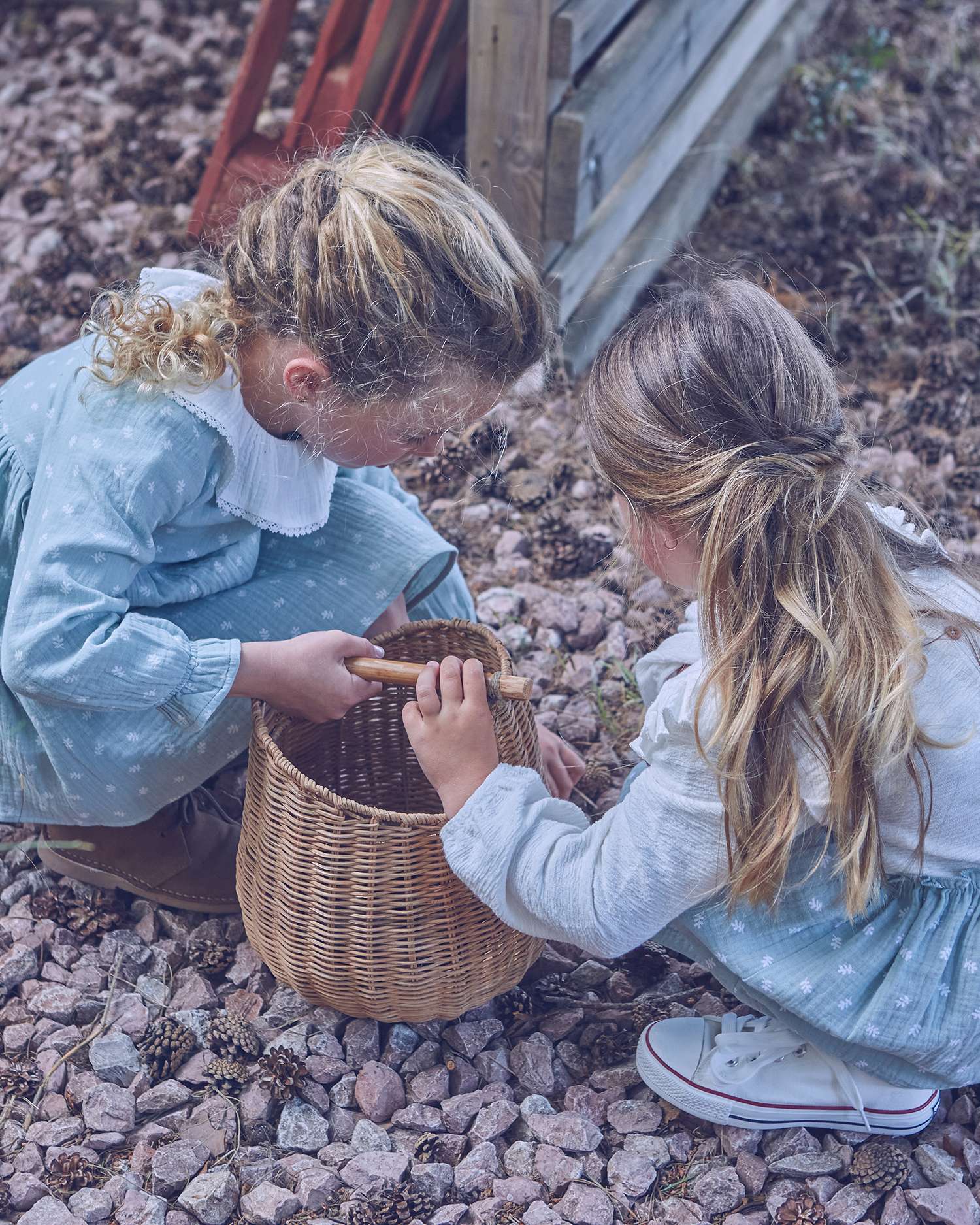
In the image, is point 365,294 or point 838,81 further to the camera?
point 838,81

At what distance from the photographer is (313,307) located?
156 cm

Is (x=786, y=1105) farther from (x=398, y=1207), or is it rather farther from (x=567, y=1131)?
(x=398, y=1207)

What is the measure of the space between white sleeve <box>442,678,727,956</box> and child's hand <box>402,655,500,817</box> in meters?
0.04

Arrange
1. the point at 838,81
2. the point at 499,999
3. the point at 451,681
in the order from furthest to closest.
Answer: the point at 838,81
the point at 499,999
the point at 451,681

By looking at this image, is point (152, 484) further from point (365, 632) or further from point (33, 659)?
point (365, 632)

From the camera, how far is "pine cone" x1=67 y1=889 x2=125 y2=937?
187 cm

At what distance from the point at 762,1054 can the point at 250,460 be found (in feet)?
3.46

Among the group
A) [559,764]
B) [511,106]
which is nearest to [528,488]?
[511,106]

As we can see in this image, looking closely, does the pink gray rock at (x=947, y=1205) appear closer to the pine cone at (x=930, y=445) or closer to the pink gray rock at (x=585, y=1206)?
the pink gray rock at (x=585, y=1206)

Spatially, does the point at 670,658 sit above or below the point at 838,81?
below

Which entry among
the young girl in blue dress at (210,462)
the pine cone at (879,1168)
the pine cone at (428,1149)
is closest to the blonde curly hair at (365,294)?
the young girl in blue dress at (210,462)

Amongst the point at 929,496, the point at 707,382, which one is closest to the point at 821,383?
the point at 707,382

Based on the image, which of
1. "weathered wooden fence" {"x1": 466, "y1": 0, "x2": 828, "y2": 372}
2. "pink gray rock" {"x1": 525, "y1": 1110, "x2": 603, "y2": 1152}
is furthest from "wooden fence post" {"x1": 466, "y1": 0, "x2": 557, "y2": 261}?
"pink gray rock" {"x1": 525, "y1": 1110, "x2": 603, "y2": 1152}

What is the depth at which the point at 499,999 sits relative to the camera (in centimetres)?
179
